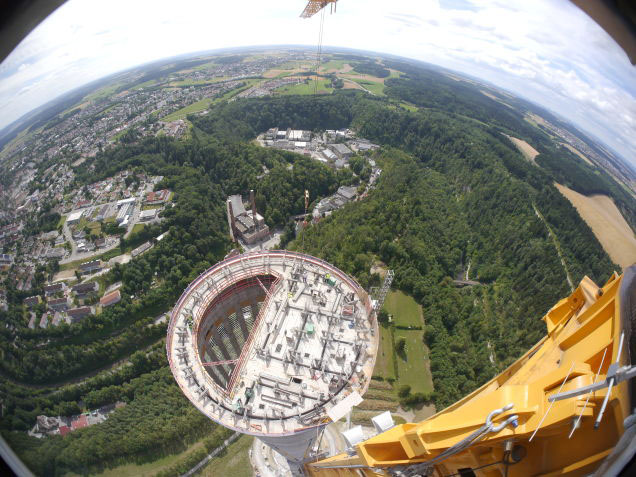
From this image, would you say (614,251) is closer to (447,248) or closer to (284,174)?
(447,248)

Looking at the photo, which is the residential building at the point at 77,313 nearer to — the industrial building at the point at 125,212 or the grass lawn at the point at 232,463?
the industrial building at the point at 125,212

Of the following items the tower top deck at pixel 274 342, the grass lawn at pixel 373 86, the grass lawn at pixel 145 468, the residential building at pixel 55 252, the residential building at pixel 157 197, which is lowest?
the grass lawn at pixel 145 468

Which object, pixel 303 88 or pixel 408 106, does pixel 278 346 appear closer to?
pixel 408 106

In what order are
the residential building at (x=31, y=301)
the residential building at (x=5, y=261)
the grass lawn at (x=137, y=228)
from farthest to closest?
1. the grass lawn at (x=137, y=228)
2. the residential building at (x=5, y=261)
3. the residential building at (x=31, y=301)

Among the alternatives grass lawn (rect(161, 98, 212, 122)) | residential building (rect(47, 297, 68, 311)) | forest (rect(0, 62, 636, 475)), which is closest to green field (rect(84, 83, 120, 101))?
grass lawn (rect(161, 98, 212, 122))

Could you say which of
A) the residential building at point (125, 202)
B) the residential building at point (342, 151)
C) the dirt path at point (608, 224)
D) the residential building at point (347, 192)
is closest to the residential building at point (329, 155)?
the residential building at point (342, 151)

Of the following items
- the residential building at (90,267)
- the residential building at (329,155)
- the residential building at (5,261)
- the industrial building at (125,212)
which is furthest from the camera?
the residential building at (329,155)

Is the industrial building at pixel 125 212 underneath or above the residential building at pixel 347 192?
underneath
